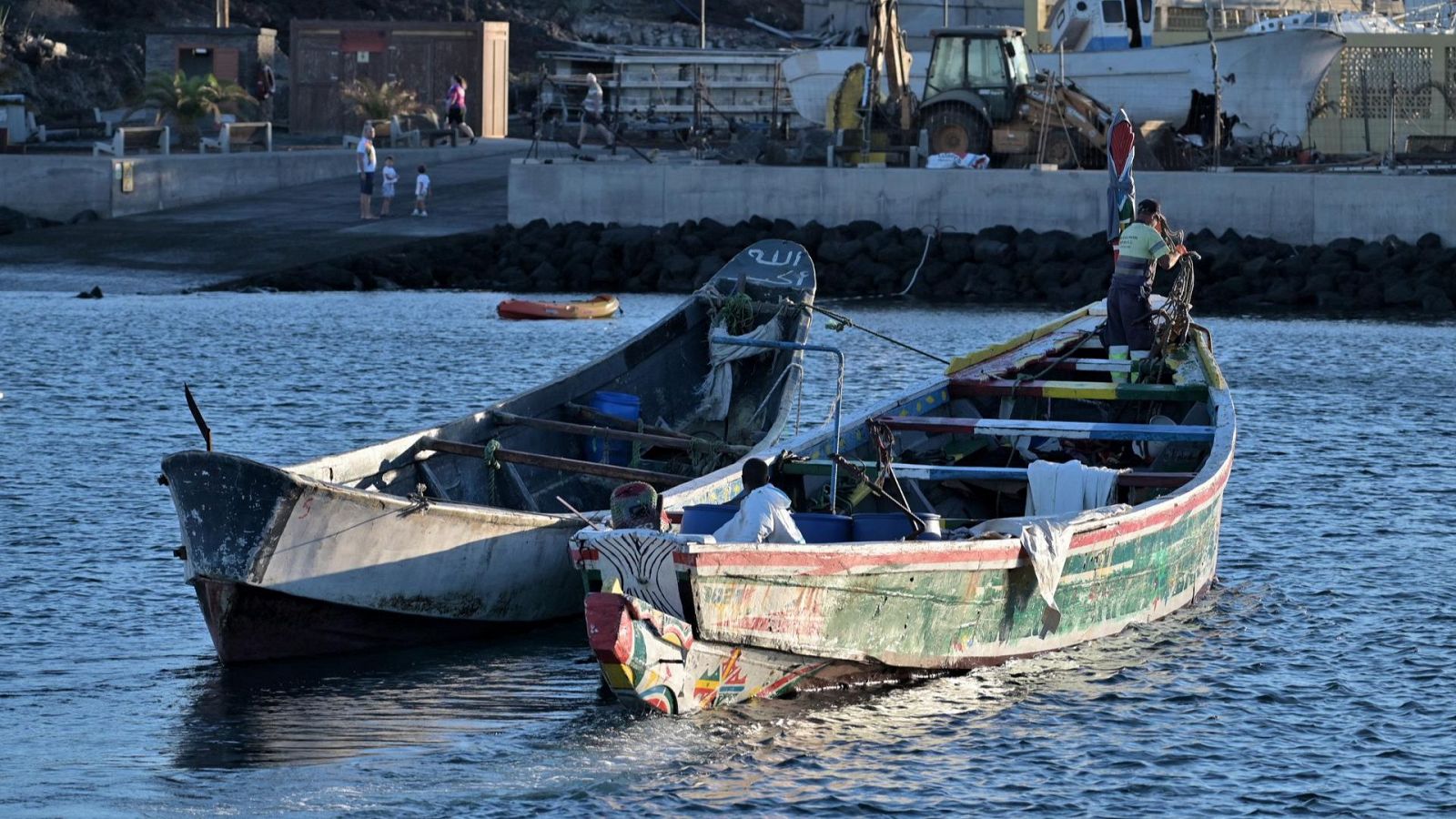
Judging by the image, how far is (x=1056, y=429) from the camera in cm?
1659

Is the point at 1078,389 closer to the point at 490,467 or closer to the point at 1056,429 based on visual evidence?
the point at 1056,429

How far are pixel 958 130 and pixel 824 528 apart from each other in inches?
1269

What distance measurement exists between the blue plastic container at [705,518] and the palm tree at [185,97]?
3683cm

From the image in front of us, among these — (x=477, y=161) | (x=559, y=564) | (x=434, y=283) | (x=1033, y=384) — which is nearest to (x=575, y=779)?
(x=559, y=564)

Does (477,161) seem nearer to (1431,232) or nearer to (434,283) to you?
(434,283)

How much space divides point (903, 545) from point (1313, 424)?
14583 mm

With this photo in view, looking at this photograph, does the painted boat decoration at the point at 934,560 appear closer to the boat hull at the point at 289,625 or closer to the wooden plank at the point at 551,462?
the wooden plank at the point at 551,462

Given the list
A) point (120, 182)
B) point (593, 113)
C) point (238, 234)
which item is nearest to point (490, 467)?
point (238, 234)

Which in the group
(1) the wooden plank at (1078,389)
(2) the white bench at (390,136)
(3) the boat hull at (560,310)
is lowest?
(1) the wooden plank at (1078,389)

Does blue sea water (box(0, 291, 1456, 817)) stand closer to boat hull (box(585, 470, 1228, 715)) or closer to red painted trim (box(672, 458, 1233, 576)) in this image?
boat hull (box(585, 470, 1228, 715))

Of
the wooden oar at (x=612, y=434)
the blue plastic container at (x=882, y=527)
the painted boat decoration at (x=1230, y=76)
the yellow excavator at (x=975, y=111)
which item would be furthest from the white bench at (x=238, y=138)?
the blue plastic container at (x=882, y=527)

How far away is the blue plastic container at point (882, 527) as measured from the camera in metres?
13.5

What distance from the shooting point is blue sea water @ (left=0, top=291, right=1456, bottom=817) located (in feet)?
38.5

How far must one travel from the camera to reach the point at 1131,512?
561 inches
